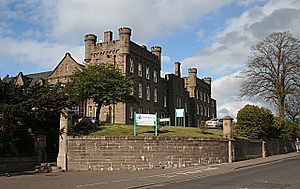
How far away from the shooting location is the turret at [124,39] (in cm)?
5525

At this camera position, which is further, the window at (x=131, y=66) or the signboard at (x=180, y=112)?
the window at (x=131, y=66)

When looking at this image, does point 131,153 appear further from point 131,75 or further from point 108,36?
point 108,36

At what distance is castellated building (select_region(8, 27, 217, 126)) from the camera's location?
54.7 metres

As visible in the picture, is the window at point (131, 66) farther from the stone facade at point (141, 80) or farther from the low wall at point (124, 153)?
the low wall at point (124, 153)

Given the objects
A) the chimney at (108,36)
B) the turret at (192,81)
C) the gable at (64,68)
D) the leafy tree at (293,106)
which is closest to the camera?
the leafy tree at (293,106)

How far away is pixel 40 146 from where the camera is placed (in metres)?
28.1

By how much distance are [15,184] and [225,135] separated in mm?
18518

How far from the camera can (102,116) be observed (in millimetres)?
54656

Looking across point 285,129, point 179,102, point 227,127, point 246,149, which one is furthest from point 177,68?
point 227,127

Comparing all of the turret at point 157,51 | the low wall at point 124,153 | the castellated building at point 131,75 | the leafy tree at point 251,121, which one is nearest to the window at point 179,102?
the castellated building at point 131,75

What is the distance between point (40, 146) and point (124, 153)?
661cm

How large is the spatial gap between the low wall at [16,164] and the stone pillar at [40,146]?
836mm

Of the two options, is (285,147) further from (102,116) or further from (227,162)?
(102,116)

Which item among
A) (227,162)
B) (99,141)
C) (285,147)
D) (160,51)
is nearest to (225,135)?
(227,162)
